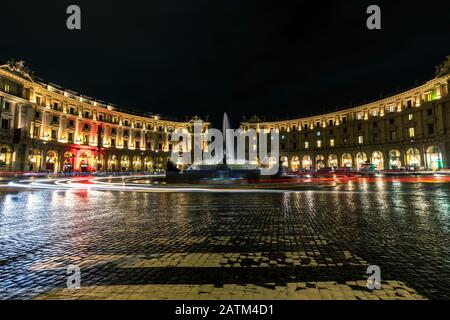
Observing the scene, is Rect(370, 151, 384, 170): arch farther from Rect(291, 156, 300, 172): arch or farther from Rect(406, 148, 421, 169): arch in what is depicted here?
Rect(291, 156, 300, 172): arch

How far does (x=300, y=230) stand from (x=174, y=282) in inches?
154

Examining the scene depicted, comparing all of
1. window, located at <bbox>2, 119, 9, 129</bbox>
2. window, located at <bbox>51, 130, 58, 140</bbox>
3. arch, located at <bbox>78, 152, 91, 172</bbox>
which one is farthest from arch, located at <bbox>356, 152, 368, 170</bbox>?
window, located at <bbox>2, 119, 9, 129</bbox>

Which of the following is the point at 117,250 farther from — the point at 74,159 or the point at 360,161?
the point at 360,161

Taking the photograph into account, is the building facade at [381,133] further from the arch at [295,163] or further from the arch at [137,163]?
the arch at [137,163]

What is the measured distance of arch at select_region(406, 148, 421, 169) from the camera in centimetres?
5194

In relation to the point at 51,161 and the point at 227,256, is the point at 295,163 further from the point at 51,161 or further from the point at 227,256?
the point at 227,256

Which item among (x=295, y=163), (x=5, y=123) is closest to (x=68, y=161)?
(x=5, y=123)

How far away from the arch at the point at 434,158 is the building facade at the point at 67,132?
210 ft

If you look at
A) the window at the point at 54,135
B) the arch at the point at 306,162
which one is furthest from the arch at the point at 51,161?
the arch at the point at 306,162

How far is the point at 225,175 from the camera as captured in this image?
91.4ft

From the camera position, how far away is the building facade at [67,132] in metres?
43.2

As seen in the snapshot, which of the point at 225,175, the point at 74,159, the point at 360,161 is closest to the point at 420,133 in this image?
the point at 360,161

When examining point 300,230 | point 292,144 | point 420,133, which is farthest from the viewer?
point 292,144
